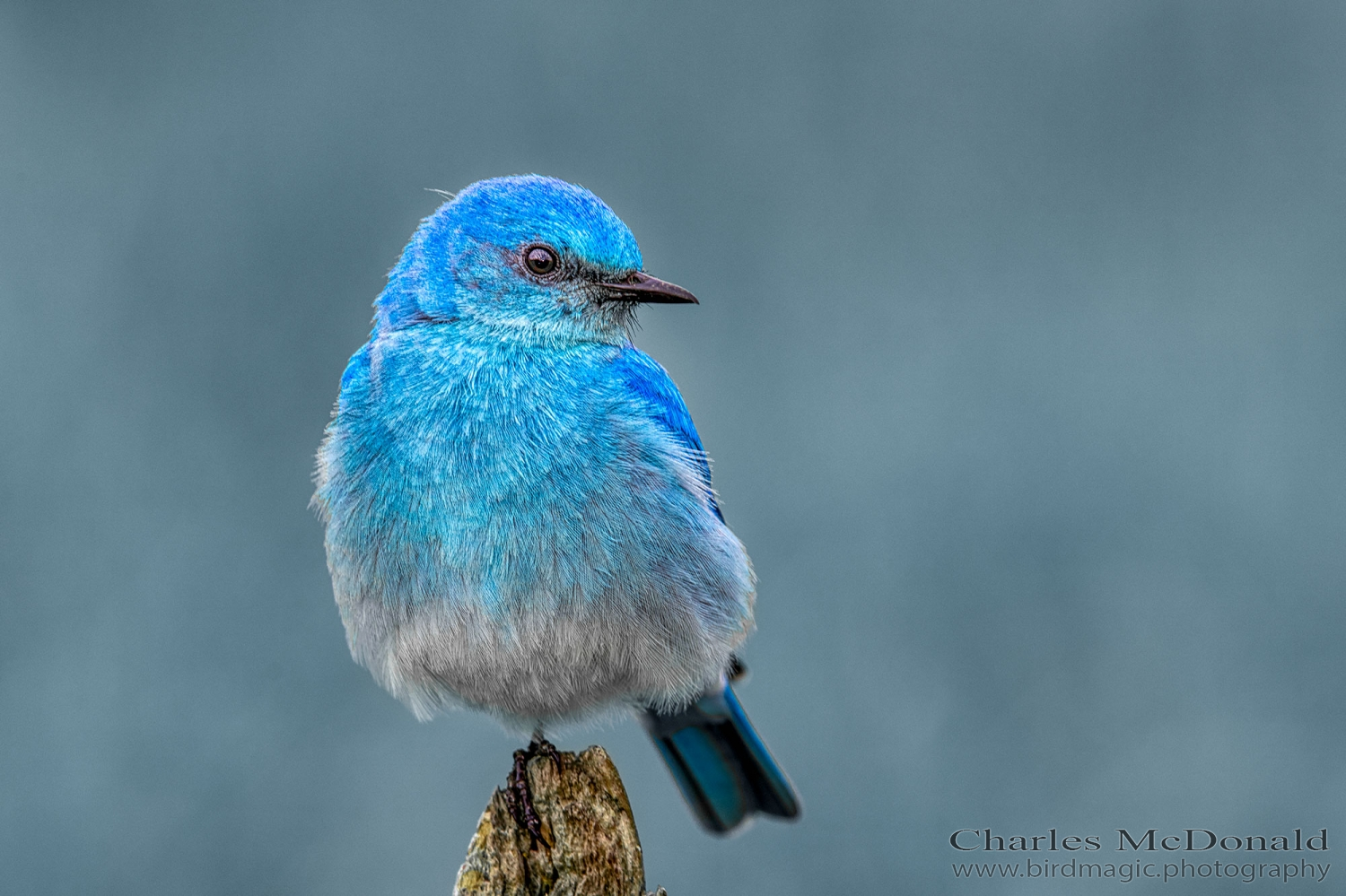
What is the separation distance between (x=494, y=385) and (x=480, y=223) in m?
0.74

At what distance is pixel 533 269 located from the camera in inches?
203

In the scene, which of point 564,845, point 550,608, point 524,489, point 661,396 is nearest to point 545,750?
point 564,845

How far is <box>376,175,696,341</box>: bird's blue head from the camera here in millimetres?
5145

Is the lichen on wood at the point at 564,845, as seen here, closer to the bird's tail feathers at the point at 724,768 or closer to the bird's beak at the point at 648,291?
the bird's tail feathers at the point at 724,768

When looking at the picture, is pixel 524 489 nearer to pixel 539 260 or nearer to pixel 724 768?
pixel 539 260

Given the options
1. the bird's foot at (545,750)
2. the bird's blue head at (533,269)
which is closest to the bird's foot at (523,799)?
the bird's foot at (545,750)

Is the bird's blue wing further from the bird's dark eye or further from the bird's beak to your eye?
the bird's dark eye

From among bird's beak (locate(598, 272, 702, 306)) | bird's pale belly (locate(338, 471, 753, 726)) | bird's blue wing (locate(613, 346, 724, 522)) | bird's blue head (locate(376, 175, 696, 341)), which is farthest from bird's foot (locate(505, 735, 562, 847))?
bird's beak (locate(598, 272, 702, 306))

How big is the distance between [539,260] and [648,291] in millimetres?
448

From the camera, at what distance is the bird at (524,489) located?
4.78 m

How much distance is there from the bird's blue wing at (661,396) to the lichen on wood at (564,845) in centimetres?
129

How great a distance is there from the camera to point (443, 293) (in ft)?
17.1

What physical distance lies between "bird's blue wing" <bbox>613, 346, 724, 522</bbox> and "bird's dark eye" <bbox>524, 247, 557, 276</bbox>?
0.45 metres

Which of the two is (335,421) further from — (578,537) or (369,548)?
(578,537)
